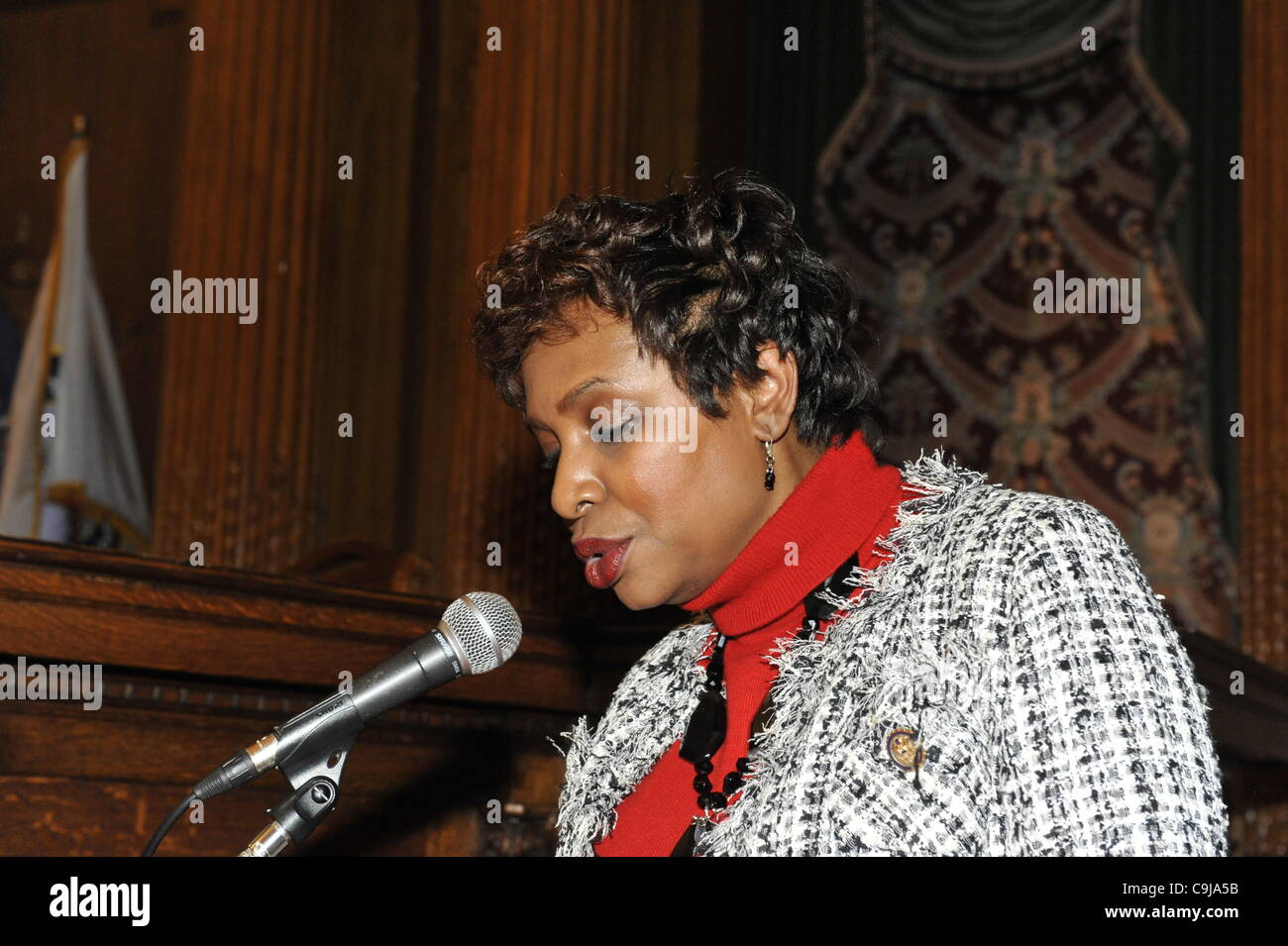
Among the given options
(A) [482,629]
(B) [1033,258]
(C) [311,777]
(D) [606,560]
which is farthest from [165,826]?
(B) [1033,258]

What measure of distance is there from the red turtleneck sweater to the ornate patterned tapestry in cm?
354

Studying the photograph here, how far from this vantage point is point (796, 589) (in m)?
1.45

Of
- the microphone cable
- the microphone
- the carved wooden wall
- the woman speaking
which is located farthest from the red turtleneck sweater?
the carved wooden wall

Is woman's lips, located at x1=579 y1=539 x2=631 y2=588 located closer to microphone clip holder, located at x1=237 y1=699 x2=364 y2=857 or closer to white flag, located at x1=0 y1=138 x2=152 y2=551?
microphone clip holder, located at x1=237 y1=699 x2=364 y2=857

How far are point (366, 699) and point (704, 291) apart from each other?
1.72 ft

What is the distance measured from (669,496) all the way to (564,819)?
41cm

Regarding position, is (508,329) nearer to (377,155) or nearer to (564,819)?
(564,819)

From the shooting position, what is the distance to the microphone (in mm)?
1176

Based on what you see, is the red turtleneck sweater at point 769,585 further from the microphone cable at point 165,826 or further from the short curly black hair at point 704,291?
the microphone cable at point 165,826

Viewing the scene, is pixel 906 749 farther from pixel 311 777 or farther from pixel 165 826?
pixel 165 826

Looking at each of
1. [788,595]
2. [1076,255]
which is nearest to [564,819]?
[788,595]

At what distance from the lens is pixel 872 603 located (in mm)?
1350

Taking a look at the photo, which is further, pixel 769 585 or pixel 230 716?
pixel 230 716

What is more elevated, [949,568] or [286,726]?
[949,568]
